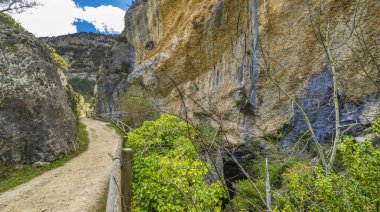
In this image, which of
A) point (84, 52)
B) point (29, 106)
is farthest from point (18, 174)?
point (84, 52)

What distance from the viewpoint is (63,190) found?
→ 8883 mm

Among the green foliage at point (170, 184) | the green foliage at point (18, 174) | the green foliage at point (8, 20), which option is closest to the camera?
the green foliage at point (170, 184)

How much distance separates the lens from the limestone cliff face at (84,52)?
72.4 meters

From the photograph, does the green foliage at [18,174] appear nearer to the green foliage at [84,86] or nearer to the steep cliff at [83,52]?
the green foliage at [84,86]

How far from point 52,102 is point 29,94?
4.58 ft

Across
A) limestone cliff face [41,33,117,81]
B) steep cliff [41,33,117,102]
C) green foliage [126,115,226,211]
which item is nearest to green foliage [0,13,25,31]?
green foliage [126,115,226,211]

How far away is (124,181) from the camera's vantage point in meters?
5.48

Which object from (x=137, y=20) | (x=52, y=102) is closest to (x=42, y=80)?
(x=52, y=102)

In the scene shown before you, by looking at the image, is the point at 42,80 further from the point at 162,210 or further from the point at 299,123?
the point at 299,123

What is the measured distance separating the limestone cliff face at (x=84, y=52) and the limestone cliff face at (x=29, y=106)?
59.5m

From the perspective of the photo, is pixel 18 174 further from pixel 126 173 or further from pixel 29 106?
pixel 126 173

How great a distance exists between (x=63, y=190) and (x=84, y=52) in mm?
72830

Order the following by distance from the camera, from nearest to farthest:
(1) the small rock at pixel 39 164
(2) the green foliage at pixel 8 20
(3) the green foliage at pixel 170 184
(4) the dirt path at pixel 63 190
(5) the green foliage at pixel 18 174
Answer: (3) the green foliage at pixel 170 184
(4) the dirt path at pixel 63 190
(5) the green foliage at pixel 18 174
(1) the small rock at pixel 39 164
(2) the green foliage at pixel 8 20

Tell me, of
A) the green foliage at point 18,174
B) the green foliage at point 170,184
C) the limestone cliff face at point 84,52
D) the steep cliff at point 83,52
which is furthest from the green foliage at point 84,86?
the green foliage at point 170,184
